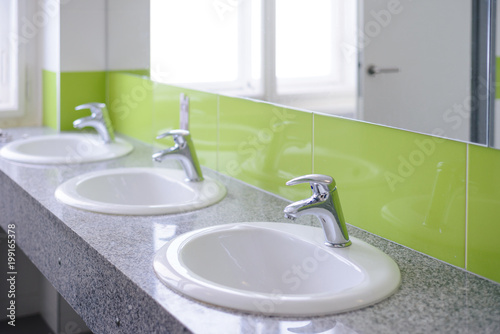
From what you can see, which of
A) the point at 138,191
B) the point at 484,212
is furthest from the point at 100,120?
the point at 484,212

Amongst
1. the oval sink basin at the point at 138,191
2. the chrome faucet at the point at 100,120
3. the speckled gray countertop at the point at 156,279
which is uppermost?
the chrome faucet at the point at 100,120

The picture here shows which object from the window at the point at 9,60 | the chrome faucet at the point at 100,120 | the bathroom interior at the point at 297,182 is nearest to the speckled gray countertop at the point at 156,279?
the bathroom interior at the point at 297,182

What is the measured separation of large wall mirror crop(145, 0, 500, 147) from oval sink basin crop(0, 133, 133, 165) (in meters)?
0.41

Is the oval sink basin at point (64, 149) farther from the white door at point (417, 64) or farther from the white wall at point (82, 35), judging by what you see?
the white door at point (417, 64)

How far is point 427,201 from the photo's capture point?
1279 millimetres

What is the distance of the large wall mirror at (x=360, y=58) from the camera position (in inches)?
45.8

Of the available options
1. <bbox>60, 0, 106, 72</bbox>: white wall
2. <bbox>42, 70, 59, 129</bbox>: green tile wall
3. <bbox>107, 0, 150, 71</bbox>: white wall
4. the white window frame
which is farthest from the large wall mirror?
A: the white window frame

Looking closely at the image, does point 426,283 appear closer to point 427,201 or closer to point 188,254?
point 427,201

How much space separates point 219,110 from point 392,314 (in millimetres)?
1078

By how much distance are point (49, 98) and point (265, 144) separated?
1361 mm

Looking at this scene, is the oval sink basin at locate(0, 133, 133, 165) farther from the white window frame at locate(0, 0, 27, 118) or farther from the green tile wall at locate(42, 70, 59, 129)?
the white window frame at locate(0, 0, 27, 118)

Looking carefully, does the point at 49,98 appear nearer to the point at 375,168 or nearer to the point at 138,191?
the point at 138,191

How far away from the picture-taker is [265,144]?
1.78 m

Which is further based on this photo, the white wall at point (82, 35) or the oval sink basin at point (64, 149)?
the white wall at point (82, 35)
